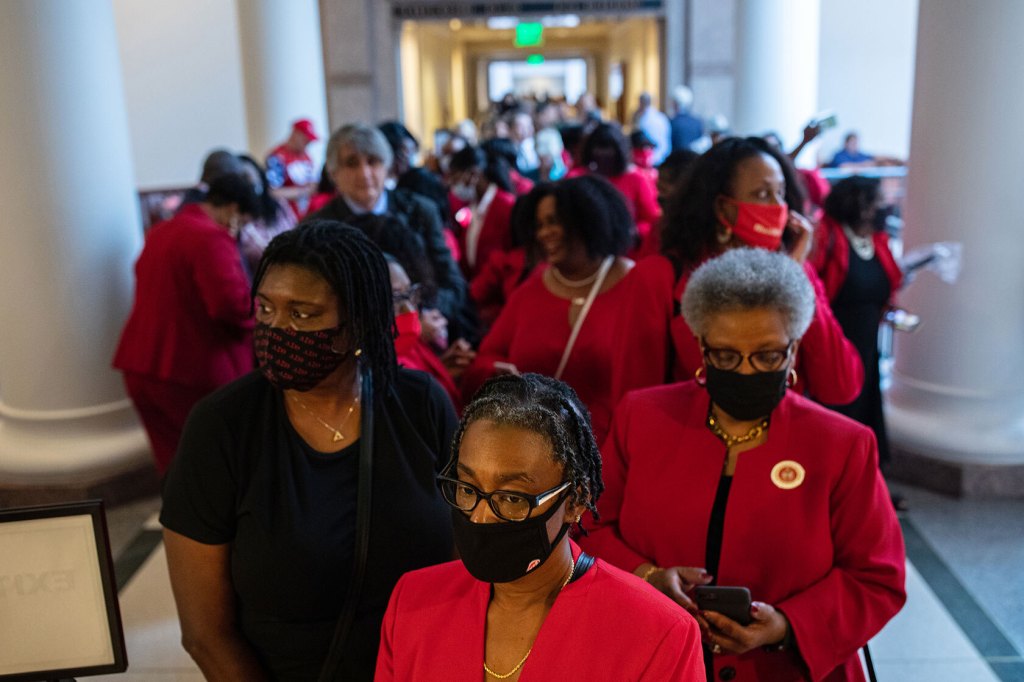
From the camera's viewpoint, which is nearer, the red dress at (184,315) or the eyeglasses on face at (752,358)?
the eyeglasses on face at (752,358)

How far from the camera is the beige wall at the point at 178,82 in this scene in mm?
15680

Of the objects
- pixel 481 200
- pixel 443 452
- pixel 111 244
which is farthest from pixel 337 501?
pixel 481 200

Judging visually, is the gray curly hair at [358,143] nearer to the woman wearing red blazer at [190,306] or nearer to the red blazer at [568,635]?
the woman wearing red blazer at [190,306]

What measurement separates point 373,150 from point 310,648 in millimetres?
2854

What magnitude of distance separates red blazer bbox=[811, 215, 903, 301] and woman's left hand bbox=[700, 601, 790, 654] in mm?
3031

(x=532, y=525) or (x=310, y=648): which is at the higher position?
(x=532, y=525)

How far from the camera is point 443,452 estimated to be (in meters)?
2.26

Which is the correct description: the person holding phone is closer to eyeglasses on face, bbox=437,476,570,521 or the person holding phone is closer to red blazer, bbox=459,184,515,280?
eyeglasses on face, bbox=437,476,570,521

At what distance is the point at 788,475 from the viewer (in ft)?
7.08

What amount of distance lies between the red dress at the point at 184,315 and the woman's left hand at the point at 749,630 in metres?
3.21

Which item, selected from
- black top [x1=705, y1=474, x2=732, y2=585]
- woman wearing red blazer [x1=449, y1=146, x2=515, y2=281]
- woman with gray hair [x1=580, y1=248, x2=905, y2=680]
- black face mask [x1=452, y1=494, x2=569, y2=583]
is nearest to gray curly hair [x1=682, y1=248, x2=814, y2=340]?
woman with gray hair [x1=580, y1=248, x2=905, y2=680]

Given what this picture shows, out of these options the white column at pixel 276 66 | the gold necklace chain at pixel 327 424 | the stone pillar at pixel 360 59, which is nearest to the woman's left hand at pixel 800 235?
the gold necklace chain at pixel 327 424

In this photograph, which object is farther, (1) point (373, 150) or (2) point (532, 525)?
(1) point (373, 150)

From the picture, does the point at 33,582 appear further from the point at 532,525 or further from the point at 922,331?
the point at 922,331
